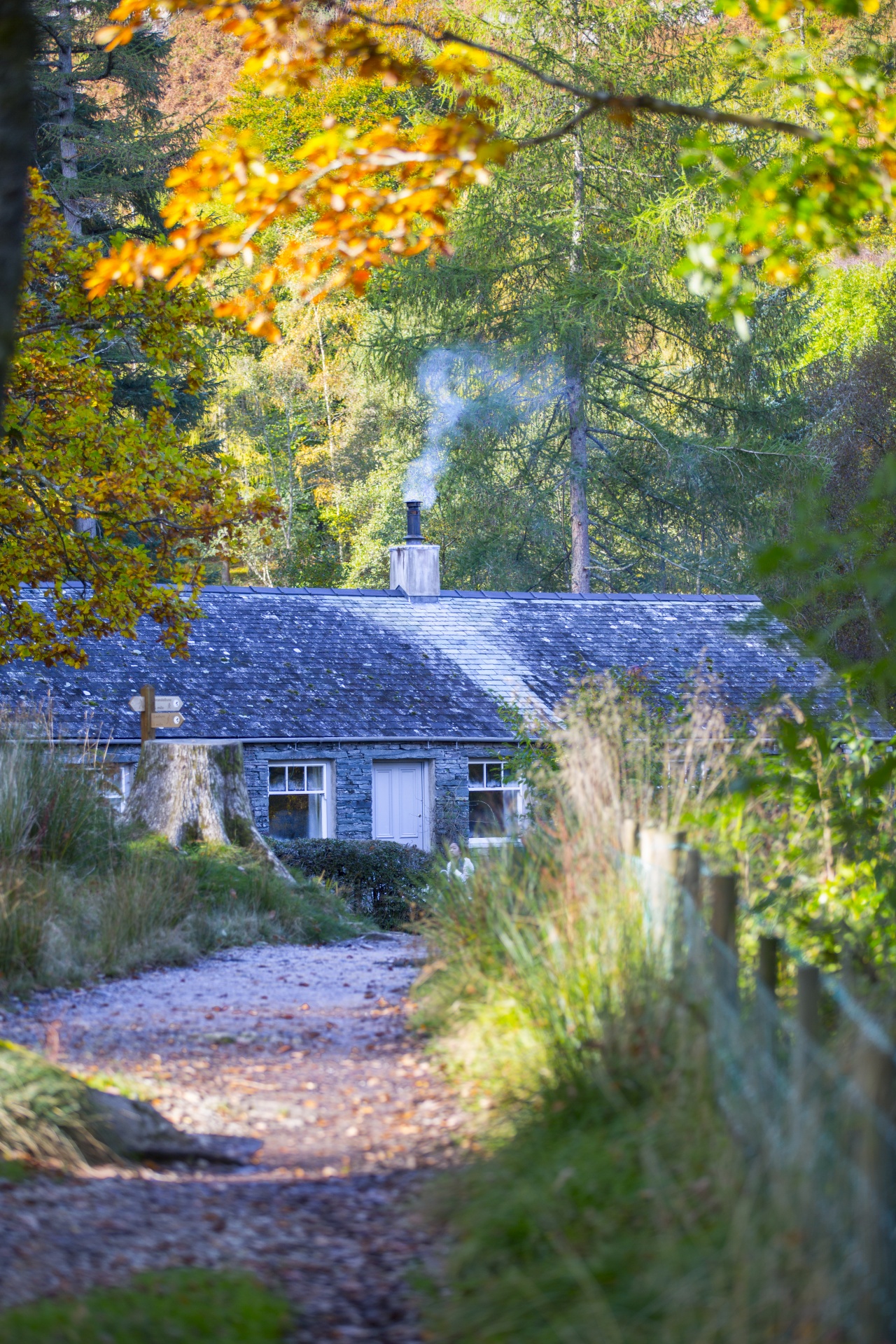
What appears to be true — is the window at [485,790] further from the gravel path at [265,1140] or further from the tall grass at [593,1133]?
the tall grass at [593,1133]

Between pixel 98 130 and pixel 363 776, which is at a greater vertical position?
pixel 98 130

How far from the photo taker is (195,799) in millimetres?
11742

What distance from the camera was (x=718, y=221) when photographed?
502 cm

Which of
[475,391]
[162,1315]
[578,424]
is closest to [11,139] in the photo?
[162,1315]

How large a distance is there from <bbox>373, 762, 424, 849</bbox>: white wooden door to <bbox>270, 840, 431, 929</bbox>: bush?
345cm

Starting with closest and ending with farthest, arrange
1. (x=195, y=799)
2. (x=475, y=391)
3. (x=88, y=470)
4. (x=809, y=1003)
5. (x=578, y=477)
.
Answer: (x=809, y=1003), (x=88, y=470), (x=195, y=799), (x=578, y=477), (x=475, y=391)

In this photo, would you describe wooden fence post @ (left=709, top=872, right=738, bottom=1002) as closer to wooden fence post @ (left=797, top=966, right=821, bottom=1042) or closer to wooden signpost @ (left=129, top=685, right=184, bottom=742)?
wooden fence post @ (left=797, top=966, right=821, bottom=1042)

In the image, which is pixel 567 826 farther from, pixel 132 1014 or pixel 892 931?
pixel 132 1014

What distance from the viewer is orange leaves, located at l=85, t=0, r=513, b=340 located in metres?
5.24

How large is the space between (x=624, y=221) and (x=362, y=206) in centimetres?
2268

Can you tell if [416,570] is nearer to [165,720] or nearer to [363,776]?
[363,776]

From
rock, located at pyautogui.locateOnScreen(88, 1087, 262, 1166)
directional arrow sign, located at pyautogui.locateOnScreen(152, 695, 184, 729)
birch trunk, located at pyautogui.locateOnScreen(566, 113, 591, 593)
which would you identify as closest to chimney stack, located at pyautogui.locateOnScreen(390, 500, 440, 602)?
birch trunk, located at pyautogui.locateOnScreen(566, 113, 591, 593)

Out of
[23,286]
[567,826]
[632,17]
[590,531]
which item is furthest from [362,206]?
[590,531]

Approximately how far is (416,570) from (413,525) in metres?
1.04
